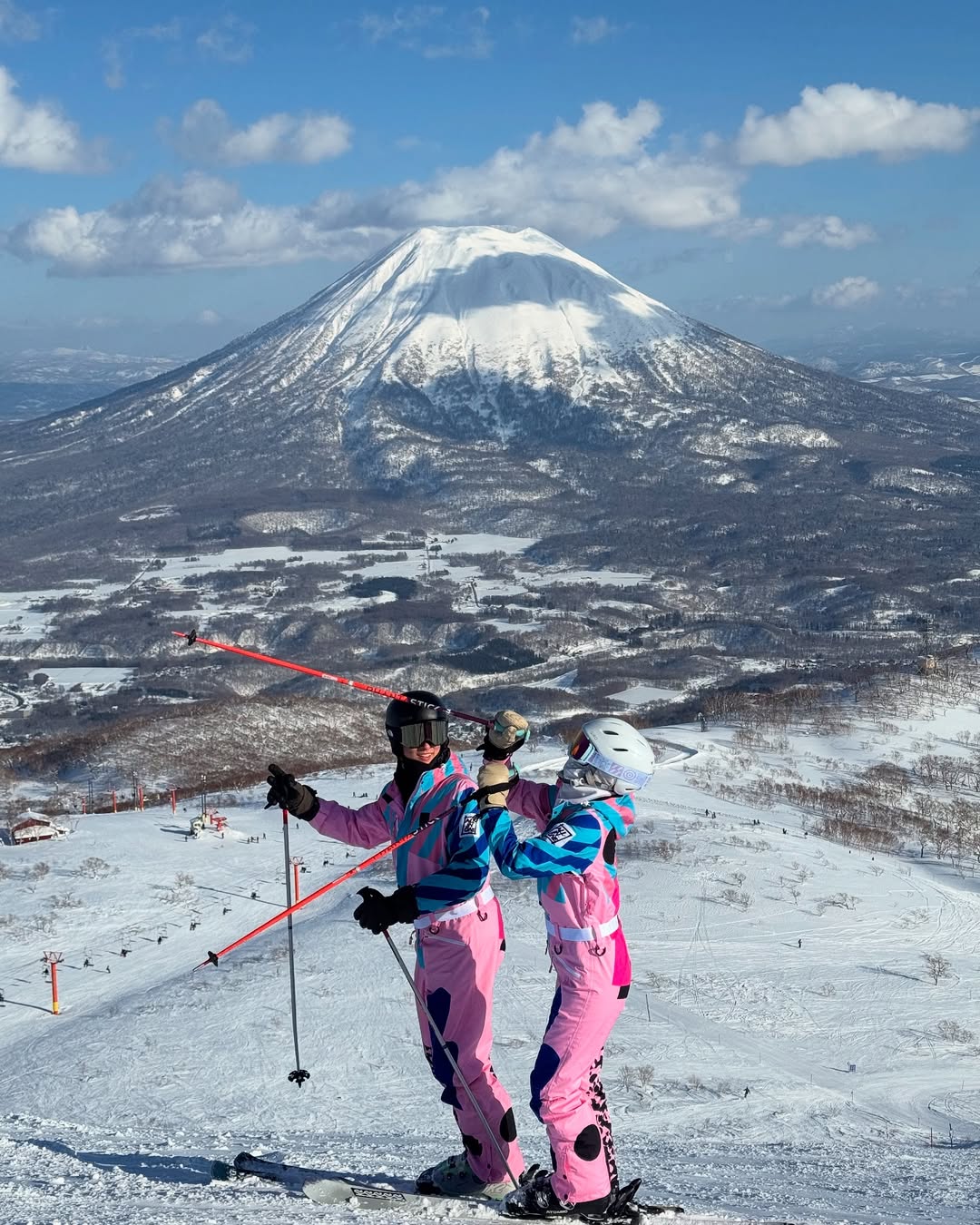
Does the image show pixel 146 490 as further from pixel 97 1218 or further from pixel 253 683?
pixel 97 1218

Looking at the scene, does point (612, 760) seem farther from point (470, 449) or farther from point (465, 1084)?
point (470, 449)

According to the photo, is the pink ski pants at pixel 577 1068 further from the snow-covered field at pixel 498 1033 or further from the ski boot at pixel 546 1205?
the snow-covered field at pixel 498 1033

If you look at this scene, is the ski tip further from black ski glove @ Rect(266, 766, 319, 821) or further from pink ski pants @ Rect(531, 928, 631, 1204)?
black ski glove @ Rect(266, 766, 319, 821)

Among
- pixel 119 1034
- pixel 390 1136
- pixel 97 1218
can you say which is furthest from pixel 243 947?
pixel 97 1218

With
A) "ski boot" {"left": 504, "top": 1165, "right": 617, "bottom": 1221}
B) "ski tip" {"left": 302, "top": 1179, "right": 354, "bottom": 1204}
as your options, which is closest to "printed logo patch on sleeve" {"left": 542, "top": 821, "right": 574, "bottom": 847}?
"ski boot" {"left": 504, "top": 1165, "right": 617, "bottom": 1221}

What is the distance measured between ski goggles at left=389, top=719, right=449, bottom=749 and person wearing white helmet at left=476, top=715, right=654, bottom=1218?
0.35m

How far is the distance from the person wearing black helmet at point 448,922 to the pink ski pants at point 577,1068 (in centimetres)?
38

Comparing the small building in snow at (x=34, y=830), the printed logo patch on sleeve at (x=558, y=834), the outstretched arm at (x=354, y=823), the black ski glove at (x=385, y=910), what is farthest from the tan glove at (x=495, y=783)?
the small building in snow at (x=34, y=830)

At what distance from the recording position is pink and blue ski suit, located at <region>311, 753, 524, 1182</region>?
21.2 feet

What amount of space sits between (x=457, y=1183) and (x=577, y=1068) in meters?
1.08

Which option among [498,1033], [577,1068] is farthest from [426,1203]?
[498,1033]

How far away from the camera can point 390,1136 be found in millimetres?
10773

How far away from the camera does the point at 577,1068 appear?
646cm

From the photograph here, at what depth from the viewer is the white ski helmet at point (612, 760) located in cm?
638
